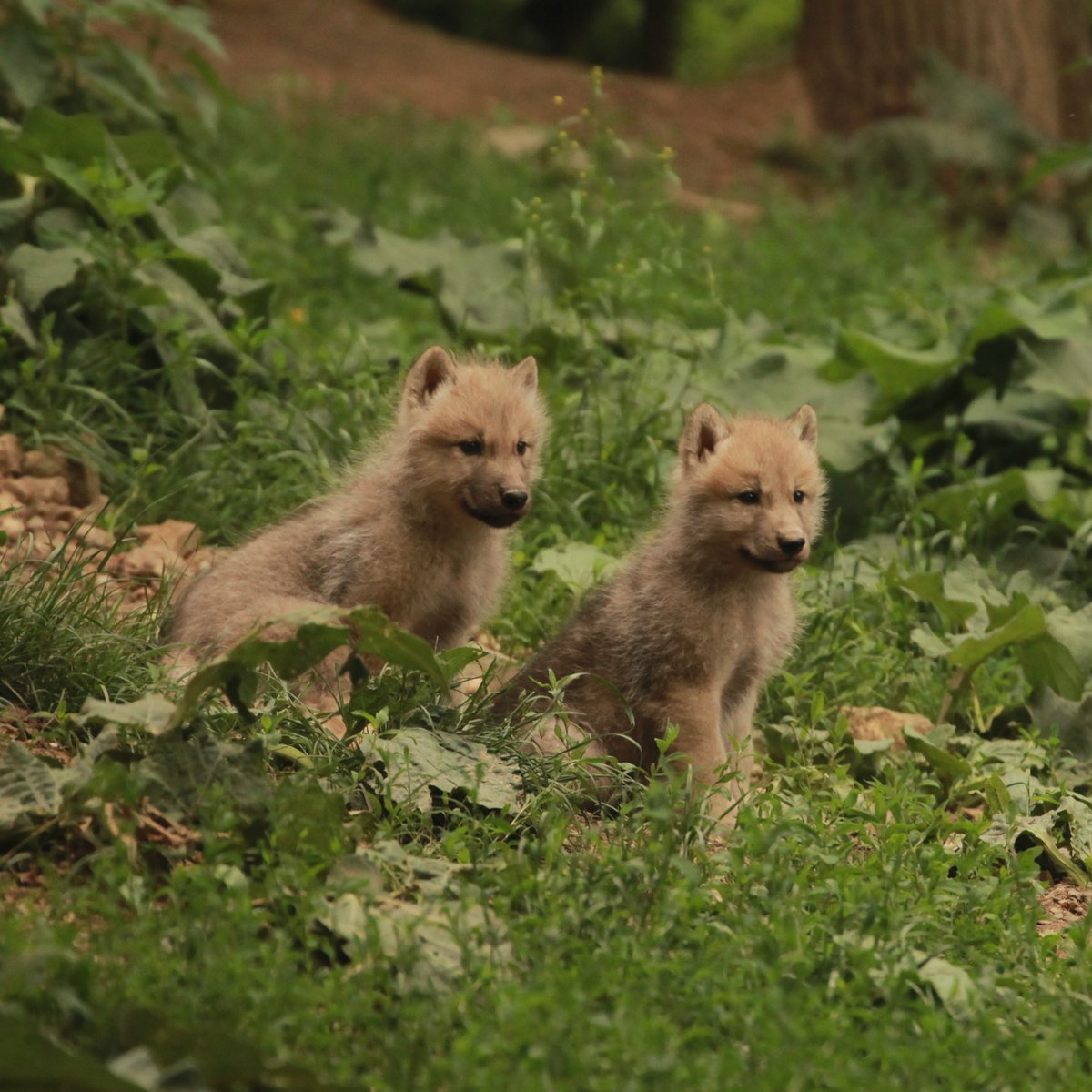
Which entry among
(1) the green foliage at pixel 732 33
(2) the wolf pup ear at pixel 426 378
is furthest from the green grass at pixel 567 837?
(1) the green foliage at pixel 732 33

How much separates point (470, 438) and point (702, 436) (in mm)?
768

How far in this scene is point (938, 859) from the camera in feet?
14.7

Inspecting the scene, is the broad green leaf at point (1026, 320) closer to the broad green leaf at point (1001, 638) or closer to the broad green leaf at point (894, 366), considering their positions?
the broad green leaf at point (894, 366)

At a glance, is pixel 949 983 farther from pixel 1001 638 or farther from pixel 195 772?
pixel 1001 638

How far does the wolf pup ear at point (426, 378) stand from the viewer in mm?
5703

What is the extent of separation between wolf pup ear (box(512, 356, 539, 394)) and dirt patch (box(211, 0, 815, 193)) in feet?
26.7

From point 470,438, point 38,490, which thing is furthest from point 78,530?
point 470,438

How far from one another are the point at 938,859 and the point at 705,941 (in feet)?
3.01

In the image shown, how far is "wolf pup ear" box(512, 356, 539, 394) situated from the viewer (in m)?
5.75

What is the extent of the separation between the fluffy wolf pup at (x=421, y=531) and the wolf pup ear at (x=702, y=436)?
518 mm

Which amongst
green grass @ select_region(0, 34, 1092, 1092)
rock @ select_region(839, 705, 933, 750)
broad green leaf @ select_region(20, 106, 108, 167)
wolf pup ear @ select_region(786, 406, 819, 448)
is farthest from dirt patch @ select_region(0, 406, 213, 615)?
rock @ select_region(839, 705, 933, 750)

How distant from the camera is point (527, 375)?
19.1ft

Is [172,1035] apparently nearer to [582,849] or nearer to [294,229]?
[582,849]

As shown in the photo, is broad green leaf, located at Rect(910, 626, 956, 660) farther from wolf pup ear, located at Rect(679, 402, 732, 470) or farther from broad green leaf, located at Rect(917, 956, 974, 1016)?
broad green leaf, located at Rect(917, 956, 974, 1016)
